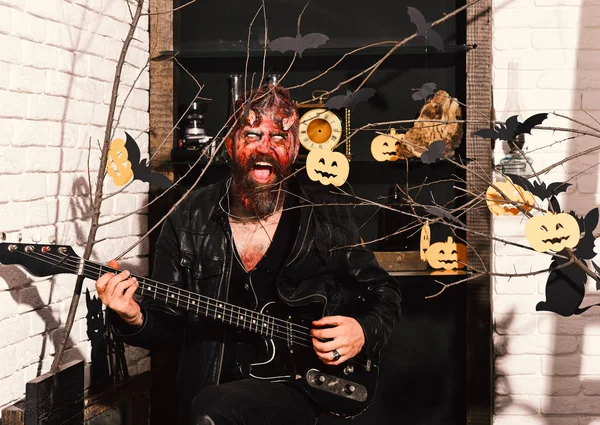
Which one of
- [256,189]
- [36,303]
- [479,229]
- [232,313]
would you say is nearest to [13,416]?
[36,303]

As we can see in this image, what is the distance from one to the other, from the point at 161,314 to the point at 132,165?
0.58m

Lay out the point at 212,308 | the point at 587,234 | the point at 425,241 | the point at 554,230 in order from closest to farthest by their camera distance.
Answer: the point at 554,230 < the point at 587,234 < the point at 212,308 < the point at 425,241

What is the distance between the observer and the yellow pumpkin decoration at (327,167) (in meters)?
2.55

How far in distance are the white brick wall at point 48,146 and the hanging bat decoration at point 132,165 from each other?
32 cm

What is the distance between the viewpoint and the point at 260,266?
287 cm

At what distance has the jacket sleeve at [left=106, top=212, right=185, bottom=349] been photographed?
2.66 meters

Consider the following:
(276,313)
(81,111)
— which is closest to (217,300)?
(276,313)

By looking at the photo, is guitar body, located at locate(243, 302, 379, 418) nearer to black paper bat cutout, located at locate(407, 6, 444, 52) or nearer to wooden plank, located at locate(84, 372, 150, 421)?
wooden plank, located at locate(84, 372, 150, 421)

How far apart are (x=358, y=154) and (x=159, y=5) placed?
102 centimetres

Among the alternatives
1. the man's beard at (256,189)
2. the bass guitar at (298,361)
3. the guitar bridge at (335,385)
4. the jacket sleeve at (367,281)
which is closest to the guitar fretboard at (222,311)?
the bass guitar at (298,361)

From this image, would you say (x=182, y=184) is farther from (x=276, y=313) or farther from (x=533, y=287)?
(x=533, y=287)

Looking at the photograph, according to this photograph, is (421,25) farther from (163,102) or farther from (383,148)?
(163,102)

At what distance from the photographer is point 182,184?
370 cm

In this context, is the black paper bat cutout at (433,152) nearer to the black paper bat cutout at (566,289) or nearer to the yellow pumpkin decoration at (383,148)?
the black paper bat cutout at (566,289)
